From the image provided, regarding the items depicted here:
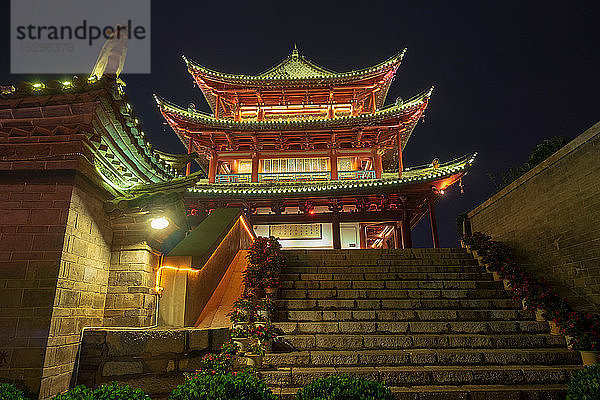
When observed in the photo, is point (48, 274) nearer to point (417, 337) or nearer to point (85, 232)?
point (85, 232)

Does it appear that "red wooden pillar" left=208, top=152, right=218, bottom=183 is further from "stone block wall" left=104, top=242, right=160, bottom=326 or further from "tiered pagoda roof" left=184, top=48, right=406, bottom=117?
"stone block wall" left=104, top=242, right=160, bottom=326

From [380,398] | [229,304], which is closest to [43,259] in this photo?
[229,304]

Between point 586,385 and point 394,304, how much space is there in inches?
140

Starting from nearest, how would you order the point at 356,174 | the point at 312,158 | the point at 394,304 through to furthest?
the point at 394,304
the point at 356,174
the point at 312,158

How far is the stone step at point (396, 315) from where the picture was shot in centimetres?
668

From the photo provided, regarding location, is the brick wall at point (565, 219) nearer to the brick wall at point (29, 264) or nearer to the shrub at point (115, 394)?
the shrub at point (115, 394)

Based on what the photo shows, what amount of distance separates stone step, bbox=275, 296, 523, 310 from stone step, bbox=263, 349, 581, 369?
59.7 inches

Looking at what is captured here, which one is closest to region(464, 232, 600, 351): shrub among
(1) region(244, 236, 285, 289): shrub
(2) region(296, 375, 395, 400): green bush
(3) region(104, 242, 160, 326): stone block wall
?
(2) region(296, 375, 395, 400): green bush

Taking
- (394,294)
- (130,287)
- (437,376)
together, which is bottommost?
(437,376)

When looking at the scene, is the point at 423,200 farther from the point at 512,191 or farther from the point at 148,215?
the point at 148,215

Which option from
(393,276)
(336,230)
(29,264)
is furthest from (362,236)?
(29,264)

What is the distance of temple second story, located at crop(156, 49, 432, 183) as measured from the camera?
18.0 m

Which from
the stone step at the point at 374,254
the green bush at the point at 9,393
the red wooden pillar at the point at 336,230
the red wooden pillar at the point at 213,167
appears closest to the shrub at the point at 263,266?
the stone step at the point at 374,254

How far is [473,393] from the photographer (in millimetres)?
4648
